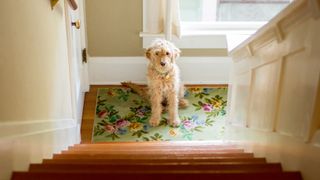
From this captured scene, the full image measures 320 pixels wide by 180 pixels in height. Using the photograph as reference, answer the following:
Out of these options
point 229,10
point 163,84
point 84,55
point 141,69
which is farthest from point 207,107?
point 84,55

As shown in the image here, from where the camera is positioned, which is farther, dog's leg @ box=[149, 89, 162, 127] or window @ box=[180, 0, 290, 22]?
window @ box=[180, 0, 290, 22]

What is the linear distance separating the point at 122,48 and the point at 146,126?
0.95 metres

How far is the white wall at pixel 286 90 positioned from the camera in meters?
1.22

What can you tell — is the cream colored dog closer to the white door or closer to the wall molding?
the white door

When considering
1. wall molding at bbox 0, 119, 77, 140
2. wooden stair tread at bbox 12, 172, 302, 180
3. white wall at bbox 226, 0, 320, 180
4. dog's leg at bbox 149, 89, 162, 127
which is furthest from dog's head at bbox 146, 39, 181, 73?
wooden stair tread at bbox 12, 172, 302, 180

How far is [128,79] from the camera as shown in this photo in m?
4.09

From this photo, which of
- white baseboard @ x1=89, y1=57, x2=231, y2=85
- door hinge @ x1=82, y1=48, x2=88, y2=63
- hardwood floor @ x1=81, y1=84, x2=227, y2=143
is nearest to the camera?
hardwood floor @ x1=81, y1=84, x2=227, y2=143

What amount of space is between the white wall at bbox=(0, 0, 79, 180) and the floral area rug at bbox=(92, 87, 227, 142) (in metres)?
1.06

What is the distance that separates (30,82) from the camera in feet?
5.30

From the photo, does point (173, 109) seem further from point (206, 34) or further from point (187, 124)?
point (206, 34)

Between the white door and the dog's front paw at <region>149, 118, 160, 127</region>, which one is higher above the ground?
the white door

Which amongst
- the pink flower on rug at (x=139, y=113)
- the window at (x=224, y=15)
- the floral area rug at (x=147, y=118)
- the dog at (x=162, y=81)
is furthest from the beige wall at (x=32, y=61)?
the window at (x=224, y=15)

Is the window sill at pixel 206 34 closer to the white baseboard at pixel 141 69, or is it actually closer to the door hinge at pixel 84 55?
the white baseboard at pixel 141 69

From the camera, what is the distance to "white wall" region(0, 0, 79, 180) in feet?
4.27
